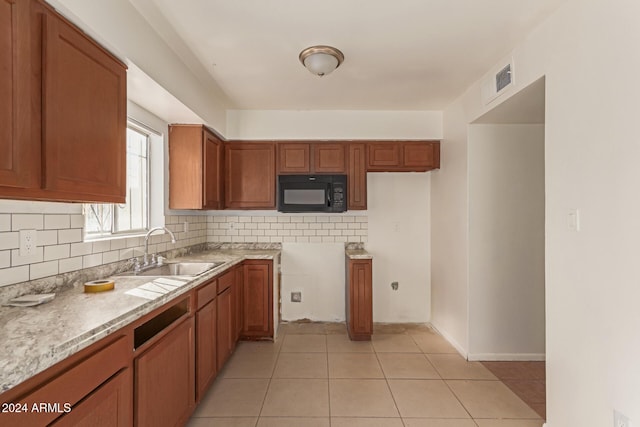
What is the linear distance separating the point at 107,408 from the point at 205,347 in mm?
1029

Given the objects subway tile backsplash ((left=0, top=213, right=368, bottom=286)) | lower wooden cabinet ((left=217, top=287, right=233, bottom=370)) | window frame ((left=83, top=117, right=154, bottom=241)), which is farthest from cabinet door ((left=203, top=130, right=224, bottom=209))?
lower wooden cabinet ((left=217, top=287, right=233, bottom=370))

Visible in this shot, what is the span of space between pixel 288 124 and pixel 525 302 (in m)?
2.97

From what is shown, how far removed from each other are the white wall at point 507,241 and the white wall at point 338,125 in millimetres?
901

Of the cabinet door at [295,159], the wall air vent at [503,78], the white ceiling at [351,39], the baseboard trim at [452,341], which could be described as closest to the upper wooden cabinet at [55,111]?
the white ceiling at [351,39]

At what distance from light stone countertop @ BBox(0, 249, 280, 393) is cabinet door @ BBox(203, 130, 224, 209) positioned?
1.46 meters

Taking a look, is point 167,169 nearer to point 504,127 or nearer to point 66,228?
point 66,228

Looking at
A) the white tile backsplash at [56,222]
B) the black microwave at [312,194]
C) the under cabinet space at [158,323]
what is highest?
the black microwave at [312,194]

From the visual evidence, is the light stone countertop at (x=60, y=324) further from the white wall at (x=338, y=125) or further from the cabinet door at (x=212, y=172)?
the white wall at (x=338, y=125)

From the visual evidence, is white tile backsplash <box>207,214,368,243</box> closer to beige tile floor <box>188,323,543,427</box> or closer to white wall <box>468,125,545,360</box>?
beige tile floor <box>188,323,543,427</box>

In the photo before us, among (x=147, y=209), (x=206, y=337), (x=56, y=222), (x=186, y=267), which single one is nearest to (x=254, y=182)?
(x=147, y=209)

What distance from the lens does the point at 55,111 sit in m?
1.27

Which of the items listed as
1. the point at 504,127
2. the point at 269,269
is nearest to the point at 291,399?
the point at 269,269

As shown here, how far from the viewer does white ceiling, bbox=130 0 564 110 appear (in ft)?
5.95

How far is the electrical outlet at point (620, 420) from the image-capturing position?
1.36 m
